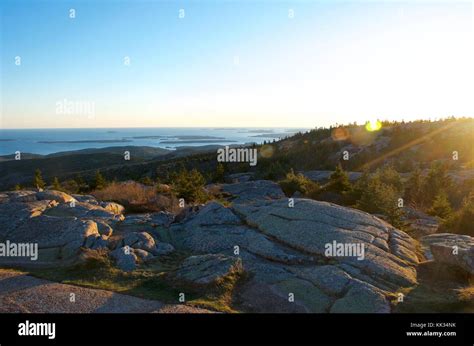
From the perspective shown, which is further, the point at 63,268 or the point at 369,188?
the point at 369,188

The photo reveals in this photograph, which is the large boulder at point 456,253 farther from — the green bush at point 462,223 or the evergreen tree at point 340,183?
the evergreen tree at point 340,183

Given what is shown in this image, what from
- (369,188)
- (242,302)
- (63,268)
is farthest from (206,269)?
(369,188)

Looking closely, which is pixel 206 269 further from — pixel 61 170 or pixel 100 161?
pixel 100 161

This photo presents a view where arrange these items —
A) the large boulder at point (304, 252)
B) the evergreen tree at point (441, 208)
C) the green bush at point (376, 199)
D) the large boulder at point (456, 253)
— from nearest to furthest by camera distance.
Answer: the large boulder at point (304, 252)
the large boulder at point (456, 253)
the green bush at point (376, 199)
the evergreen tree at point (441, 208)

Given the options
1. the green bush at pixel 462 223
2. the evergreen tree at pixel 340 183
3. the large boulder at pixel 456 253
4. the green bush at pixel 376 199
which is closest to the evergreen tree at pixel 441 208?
the green bush at pixel 376 199

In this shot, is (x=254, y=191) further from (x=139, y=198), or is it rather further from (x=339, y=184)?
(x=139, y=198)

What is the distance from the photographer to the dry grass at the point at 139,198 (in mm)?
15906

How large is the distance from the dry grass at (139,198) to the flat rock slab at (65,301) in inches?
288

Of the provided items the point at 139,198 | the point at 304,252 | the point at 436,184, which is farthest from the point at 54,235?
the point at 436,184

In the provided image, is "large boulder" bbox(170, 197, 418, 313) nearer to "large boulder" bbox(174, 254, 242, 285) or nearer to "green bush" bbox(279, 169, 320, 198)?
"large boulder" bbox(174, 254, 242, 285)
